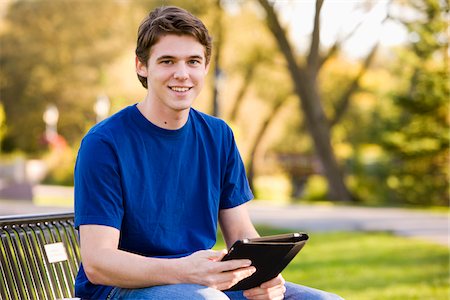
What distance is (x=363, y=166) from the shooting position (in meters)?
25.8

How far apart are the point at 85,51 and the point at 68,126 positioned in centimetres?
378

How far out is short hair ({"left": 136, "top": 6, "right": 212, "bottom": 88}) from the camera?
120 inches

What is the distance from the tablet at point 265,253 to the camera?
2.79m

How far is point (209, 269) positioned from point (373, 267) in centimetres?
693

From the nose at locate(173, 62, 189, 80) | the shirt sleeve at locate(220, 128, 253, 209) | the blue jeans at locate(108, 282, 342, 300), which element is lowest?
the blue jeans at locate(108, 282, 342, 300)

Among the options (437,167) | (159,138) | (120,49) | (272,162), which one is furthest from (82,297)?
(120,49)

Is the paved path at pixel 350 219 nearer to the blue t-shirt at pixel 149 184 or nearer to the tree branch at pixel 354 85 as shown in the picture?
the tree branch at pixel 354 85

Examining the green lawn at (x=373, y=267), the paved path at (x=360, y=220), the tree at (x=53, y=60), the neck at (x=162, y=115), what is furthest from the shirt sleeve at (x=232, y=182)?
the tree at (x=53, y=60)

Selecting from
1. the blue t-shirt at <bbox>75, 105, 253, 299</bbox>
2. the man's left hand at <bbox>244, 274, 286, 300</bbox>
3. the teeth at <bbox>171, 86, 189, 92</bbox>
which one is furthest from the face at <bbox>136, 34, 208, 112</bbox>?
the man's left hand at <bbox>244, 274, 286, 300</bbox>

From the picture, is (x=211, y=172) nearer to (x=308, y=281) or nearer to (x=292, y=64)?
(x=308, y=281)

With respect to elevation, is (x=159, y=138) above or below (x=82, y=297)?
above

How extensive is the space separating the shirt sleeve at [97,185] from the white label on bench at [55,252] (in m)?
0.89

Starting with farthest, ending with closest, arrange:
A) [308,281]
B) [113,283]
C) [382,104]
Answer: [382,104]
[308,281]
[113,283]

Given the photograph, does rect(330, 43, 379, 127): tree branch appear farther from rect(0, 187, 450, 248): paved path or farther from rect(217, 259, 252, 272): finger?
rect(217, 259, 252, 272): finger
